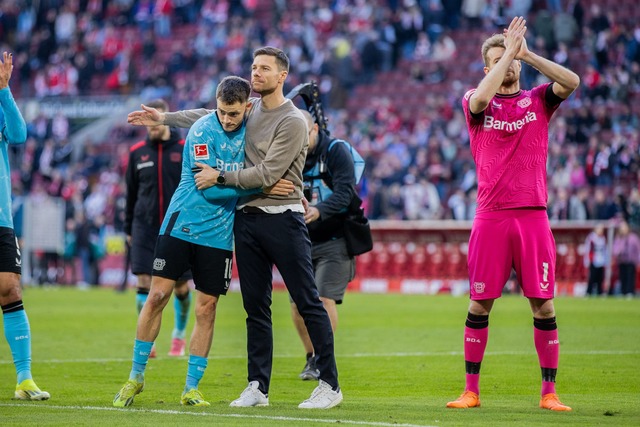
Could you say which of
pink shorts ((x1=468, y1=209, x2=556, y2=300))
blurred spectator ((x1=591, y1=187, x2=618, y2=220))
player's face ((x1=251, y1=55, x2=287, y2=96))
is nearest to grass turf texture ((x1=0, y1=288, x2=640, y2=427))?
pink shorts ((x1=468, y1=209, x2=556, y2=300))

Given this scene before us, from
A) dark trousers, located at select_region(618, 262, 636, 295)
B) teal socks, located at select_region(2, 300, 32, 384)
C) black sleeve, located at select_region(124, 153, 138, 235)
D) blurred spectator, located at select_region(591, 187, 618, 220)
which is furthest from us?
blurred spectator, located at select_region(591, 187, 618, 220)

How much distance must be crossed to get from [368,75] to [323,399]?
1118 inches

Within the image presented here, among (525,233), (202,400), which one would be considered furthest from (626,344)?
(202,400)

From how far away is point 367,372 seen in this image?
11414 millimetres

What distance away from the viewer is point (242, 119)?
332 inches

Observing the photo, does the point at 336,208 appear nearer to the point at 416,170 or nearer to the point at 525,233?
the point at 525,233

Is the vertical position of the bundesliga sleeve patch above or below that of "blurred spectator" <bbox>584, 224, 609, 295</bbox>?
above

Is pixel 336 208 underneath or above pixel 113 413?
above

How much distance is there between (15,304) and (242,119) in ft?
7.73

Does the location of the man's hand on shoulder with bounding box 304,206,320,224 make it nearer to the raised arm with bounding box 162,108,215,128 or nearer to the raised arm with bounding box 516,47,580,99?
the raised arm with bounding box 162,108,215,128

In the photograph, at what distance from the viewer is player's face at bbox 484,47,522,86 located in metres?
8.38

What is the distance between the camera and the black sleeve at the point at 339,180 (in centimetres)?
1066

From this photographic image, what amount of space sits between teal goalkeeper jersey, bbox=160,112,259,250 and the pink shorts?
1.70 metres

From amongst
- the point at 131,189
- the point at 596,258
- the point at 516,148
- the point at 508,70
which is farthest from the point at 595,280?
the point at 508,70
